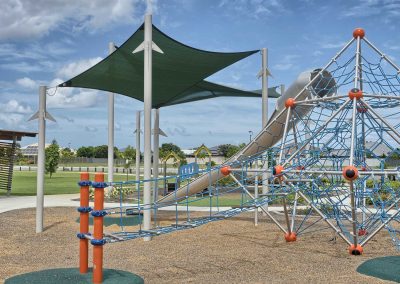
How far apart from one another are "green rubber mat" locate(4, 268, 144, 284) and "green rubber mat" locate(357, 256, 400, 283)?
10.6 feet

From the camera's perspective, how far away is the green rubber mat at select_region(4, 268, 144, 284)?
591 cm

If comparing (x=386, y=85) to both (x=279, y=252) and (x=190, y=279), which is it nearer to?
(x=279, y=252)

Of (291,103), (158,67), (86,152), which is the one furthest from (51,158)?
(86,152)

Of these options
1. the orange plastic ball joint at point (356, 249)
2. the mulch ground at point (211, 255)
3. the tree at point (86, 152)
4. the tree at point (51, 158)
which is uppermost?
the tree at point (86, 152)

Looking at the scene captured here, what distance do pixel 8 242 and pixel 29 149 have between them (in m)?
146

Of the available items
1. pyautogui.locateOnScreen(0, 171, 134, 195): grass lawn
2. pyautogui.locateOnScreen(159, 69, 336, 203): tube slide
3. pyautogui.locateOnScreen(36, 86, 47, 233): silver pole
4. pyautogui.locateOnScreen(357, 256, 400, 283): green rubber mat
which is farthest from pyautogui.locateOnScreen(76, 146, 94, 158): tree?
pyautogui.locateOnScreen(357, 256, 400, 283): green rubber mat

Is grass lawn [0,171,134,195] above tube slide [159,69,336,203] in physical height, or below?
below

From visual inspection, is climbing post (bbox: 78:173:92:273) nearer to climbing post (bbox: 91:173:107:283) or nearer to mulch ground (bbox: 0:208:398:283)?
climbing post (bbox: 91:173:107:283)

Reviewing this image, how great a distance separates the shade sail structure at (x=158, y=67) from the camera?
962cm

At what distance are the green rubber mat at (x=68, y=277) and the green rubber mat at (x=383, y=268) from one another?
3.22 metres

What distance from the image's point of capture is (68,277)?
6.12 meters

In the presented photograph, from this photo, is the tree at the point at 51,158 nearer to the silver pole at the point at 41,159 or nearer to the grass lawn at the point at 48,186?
the grass lawn at the point at 48,186

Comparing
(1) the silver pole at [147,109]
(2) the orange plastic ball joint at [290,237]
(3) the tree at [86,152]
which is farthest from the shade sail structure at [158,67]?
(3) the tree at [86,152]

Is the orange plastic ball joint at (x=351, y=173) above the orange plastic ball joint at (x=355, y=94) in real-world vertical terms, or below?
below
